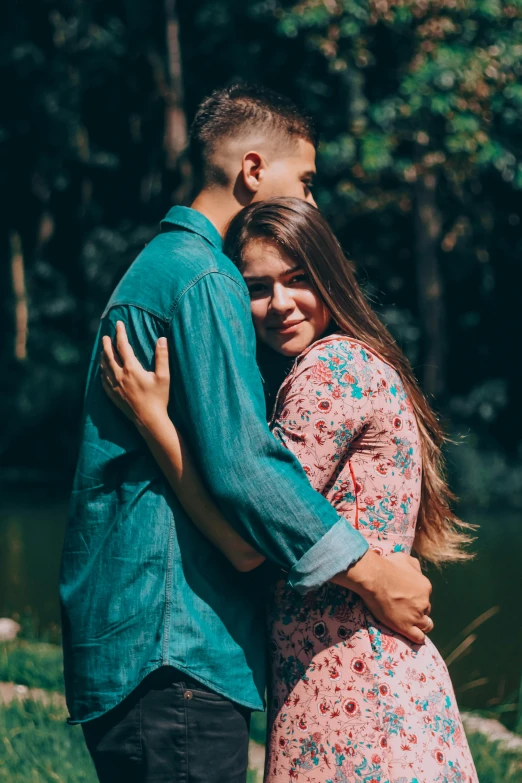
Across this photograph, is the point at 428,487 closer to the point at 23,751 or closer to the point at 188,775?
the point at 188,775

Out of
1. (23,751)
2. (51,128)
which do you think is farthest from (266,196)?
(51,128)

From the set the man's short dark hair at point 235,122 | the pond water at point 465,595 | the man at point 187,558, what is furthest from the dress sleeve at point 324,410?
the pond water at point 465,595

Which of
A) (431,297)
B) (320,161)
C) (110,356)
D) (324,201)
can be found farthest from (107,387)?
(431,297)

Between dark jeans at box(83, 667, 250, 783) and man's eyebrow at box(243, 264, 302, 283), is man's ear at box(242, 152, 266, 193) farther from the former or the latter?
dark jeans at box(83, 667, 250, 783)

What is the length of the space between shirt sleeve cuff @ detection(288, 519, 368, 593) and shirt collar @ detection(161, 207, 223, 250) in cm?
77

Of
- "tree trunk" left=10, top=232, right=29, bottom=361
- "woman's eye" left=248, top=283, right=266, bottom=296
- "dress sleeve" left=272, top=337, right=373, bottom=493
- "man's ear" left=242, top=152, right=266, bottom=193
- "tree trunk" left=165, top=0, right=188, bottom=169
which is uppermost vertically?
"tree trunk" left=165, top=0, right=188, bottom=169

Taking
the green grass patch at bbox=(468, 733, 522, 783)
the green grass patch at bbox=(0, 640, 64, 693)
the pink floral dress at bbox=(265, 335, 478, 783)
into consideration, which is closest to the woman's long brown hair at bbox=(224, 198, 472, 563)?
the pink floral dress at bbox=(265, 335, 478, 783)

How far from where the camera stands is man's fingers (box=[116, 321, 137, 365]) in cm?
222

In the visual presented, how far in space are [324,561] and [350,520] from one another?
214 mm

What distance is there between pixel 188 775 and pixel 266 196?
1.43 m

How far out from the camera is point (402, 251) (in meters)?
14.4

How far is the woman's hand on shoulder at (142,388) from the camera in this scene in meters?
2.15

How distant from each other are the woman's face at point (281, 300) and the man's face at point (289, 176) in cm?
24

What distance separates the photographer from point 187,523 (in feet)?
7.02
